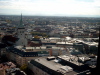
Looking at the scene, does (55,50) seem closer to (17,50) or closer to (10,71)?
(17,50)

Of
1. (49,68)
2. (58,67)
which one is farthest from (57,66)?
→ (49,68)

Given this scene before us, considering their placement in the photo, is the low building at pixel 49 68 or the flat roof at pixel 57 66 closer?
the flat roof at pixel 57 66

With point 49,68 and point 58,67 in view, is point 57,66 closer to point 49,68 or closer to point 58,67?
point 58,67

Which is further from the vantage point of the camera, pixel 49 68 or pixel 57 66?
pixel 57 66

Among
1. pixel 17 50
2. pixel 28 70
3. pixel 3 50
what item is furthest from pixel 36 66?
pixel 3 50

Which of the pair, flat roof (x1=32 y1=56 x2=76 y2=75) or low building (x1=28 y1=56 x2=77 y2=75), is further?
low building (x1=28 y1=56 x2=77 y2=75)

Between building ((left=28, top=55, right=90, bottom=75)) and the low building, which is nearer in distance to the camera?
building ((left=28, top=55, right=90, bottom=75))

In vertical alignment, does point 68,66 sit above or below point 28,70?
above

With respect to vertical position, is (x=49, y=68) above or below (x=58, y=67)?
below

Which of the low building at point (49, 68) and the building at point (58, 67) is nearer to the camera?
the building at point (58, 67)

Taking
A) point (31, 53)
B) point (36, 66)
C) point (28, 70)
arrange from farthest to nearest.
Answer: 1. point (31, 53)
2. point (28, 70)
3. point (36, 66)

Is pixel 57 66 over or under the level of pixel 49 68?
over
